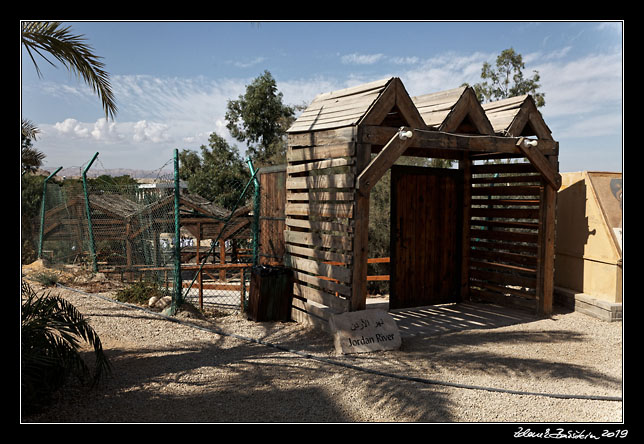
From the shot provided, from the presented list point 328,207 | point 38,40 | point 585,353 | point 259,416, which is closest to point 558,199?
point 585,353

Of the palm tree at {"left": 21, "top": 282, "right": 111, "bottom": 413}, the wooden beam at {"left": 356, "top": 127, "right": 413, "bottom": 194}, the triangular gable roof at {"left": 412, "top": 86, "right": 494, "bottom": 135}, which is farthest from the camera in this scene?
the triangular gable roof at {"left": 412, "top": 86, "right": 494, "bottom": 135}

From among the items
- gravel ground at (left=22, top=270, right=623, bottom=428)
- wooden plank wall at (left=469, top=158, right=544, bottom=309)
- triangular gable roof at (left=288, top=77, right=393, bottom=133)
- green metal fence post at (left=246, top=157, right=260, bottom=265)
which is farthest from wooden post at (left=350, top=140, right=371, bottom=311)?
wooden plank wall at (left=469, top=158, right=544, bottom=309)

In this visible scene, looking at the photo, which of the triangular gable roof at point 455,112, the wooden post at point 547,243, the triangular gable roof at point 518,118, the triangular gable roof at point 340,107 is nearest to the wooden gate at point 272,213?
the triangular gable roof at point 340,107

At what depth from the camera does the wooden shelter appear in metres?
6.46

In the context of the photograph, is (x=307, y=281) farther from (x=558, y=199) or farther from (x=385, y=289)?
(x=385, y=289)

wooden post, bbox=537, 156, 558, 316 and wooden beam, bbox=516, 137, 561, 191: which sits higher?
wooden beam, bbox=516, 137, 561, 191

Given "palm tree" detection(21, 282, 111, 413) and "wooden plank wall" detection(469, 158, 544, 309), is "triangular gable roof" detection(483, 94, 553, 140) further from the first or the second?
"palm tree" detection(21, 282, 111, 413)

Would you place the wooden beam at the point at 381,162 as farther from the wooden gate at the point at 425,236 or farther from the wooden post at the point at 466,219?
the wooden post at the point at 466,219

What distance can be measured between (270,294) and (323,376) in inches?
93.2

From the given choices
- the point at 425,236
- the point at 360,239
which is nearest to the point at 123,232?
the point at 425,236

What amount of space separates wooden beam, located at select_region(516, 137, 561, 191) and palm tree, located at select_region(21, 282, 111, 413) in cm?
629

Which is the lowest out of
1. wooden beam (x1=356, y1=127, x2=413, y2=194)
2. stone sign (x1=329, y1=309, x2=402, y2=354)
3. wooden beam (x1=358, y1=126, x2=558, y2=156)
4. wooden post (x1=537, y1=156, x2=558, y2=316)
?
stone sign (x1=329, y1=309, x2=402, y2=354)

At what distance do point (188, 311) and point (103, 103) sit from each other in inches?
121

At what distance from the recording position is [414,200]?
8516 millimetres
